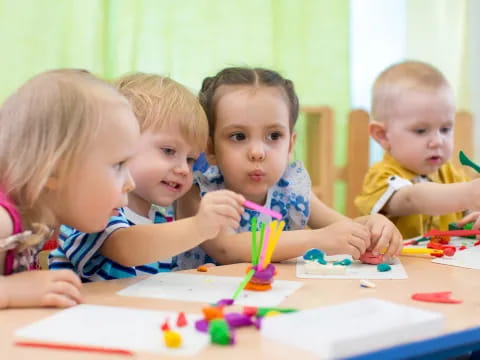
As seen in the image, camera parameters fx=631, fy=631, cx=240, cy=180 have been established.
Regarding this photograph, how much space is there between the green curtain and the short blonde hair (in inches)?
12.7

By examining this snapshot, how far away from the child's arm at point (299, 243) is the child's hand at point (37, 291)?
424mm

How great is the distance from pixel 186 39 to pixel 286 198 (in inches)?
39.7

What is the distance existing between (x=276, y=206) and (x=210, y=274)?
1.41 feet

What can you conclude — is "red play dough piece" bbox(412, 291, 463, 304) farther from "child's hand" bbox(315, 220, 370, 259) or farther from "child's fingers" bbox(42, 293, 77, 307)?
"child's fingers" bbox(42, 293, 77, 307)

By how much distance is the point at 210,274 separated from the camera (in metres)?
1.02

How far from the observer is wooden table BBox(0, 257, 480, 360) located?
1.98 feet

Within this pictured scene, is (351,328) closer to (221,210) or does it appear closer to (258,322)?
(258,322)

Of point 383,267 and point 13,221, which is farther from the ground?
point 13,221

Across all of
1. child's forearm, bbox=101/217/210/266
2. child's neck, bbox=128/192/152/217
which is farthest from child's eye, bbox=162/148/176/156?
child's forearm, bbox=101/217/210/266

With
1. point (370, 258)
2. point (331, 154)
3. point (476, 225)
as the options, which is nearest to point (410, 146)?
point (476, 225)

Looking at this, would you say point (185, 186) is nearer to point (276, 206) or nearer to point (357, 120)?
point (276, 206)

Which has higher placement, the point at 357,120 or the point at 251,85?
the point at 251,85

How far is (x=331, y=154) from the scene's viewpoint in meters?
2.58

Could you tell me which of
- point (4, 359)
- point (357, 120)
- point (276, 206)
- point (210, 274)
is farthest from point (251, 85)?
point (357, 120)
